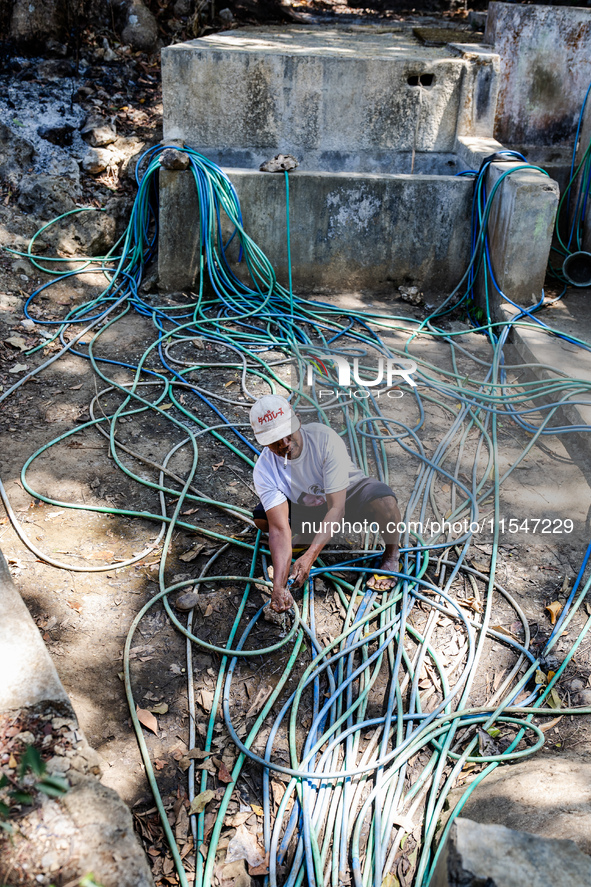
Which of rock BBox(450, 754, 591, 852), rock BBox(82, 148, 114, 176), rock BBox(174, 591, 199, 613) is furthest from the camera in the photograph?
rock BBox(82, 148, 114, 176)

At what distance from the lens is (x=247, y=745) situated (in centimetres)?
265

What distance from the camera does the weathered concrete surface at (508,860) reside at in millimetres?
1706

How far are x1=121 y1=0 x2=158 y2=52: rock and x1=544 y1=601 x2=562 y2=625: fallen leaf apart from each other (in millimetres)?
8216

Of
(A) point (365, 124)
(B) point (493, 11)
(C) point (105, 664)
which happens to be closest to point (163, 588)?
(C) point (105, 664)

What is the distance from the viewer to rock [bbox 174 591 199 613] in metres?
3.19

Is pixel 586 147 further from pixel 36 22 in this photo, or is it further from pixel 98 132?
pixel 36 22

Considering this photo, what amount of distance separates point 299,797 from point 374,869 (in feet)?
1.17

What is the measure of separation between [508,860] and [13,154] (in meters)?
7.18

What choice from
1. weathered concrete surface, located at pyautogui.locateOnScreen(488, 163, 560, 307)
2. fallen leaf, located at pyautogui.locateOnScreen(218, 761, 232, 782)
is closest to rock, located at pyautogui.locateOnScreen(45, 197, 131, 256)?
weathered concrete surface, located at pyautogui.locateOnScreen(488, 163, 560, 307)

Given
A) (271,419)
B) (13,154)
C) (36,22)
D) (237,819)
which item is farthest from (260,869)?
Result: (36,22)

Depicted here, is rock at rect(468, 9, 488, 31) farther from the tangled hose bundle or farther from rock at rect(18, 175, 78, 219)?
rock at rect(18, 175, 78, 219)

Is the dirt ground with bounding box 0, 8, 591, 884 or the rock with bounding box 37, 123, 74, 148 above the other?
the rock with bounding box 37, 123, 74, 148

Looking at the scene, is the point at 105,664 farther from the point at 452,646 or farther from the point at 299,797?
the point at 452,646

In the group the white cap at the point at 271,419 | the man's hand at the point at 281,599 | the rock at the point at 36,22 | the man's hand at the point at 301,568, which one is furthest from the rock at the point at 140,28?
the man's hand at the point at 281,599
